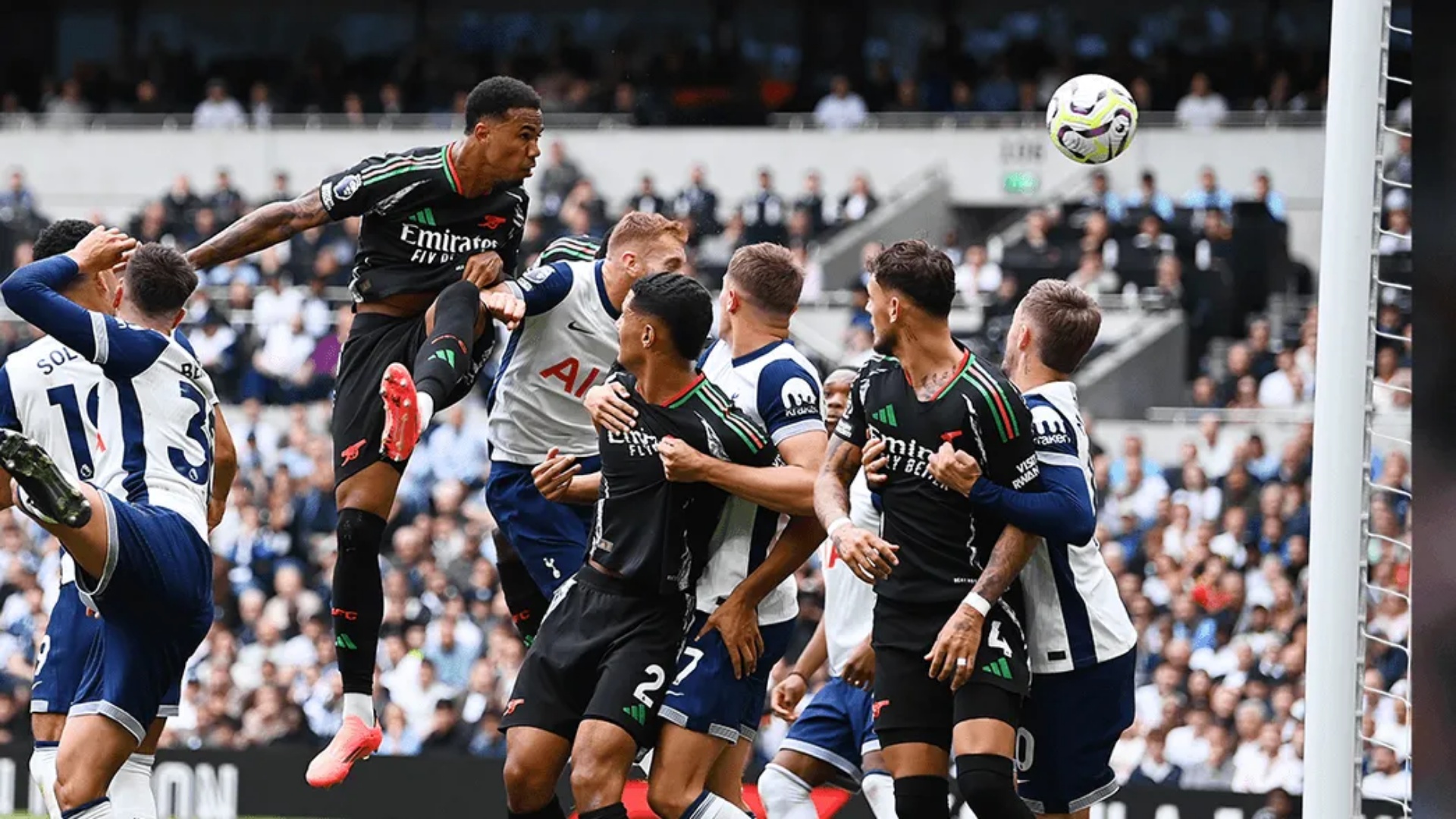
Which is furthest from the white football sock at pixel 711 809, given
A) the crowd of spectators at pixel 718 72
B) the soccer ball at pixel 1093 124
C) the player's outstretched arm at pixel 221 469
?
the crowd of spectators at pixel 718 72

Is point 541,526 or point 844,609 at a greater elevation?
point 541,526

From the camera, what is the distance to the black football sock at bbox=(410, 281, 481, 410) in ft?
24.4

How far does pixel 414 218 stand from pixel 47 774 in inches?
102

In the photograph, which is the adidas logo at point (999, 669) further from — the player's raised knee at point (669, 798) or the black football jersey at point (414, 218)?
the black football jersey at point (414, 218)

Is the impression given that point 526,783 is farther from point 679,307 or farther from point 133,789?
point 133,789

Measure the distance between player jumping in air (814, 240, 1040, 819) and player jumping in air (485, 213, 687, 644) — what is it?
5.23 feet

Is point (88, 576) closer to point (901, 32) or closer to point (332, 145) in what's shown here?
point (332, 145)

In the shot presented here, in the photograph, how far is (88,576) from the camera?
7.02 meters

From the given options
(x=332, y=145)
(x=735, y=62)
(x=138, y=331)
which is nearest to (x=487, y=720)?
(x=138, y=331)

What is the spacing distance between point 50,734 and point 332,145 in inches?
700

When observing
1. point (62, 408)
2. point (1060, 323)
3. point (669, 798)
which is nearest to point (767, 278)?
point (1060, 323)

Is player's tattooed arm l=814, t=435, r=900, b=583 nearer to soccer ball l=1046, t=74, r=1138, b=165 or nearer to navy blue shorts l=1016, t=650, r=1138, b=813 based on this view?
navy blue shorts l=1016, t=650, r=1138, b=813

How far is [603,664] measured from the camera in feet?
22.5

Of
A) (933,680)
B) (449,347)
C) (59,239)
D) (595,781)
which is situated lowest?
(595,781)
